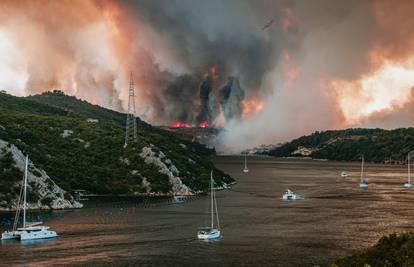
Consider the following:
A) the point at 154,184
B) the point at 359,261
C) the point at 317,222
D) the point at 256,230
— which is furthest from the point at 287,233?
the point at 154,184

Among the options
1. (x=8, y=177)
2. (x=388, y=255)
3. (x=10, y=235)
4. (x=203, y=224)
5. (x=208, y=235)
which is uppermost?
(x=8, y=177)

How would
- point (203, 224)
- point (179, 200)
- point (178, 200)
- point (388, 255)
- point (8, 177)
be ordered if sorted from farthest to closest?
point (179, 200)
point (178, 200)
point (8, 177)
point (203, 224)
point (388, 255)

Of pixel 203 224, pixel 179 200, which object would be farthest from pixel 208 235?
pixel 179 200

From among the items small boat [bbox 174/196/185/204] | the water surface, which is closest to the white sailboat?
small boat [bbox 174/196/185/204]

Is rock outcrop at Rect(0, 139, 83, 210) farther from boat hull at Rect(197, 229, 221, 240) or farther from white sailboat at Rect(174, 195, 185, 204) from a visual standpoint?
boat hull at Rect(197, 229, 221, 240)

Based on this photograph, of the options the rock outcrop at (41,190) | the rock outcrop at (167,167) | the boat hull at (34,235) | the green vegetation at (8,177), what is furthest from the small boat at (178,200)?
the boat hull at (34,235)

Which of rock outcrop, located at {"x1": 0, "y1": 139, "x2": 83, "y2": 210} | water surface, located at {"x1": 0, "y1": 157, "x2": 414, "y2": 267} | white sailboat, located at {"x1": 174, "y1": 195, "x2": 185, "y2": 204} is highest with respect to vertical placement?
rock outcrop, located at {"x1": 0, "y1": 139, "x2": 83, "y2": 210}

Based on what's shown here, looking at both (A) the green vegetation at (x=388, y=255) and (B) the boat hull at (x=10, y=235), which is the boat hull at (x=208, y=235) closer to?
(B) the boat hull at (x=10, y=235)

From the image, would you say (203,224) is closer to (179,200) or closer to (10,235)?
(10,235)
